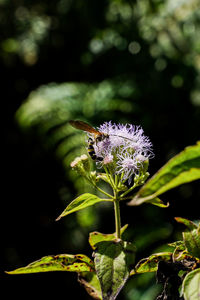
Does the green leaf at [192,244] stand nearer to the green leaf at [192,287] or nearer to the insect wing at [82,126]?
the green leaf at [192,287]

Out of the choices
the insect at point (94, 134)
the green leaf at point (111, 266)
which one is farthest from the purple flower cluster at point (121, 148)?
the green leaf at point (111, 266)

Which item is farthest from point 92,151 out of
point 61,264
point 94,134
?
point 61,264

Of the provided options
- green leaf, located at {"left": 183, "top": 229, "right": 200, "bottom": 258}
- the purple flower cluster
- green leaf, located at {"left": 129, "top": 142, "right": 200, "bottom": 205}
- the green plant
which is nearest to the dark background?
the purple flower cluster

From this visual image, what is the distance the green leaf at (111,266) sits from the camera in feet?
2.10

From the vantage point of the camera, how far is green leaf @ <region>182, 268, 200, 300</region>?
21.1 inches

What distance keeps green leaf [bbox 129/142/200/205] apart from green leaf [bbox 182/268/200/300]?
0.59 feet

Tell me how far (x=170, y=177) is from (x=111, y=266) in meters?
0.29

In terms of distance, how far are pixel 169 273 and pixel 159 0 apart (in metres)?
2.91

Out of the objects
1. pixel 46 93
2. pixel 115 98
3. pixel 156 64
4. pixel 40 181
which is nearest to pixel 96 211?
pixel 40 181

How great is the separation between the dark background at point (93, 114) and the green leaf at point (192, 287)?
1.66m

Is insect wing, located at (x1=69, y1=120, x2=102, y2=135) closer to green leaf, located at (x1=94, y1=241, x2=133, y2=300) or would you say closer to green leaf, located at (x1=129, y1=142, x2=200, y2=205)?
green leaf, located at (x1=94, y1=241, x2=133, y2=300)

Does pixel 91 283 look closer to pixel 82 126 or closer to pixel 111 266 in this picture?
pixel 111 266

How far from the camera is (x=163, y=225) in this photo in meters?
2.36

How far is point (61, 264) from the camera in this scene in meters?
0.74
